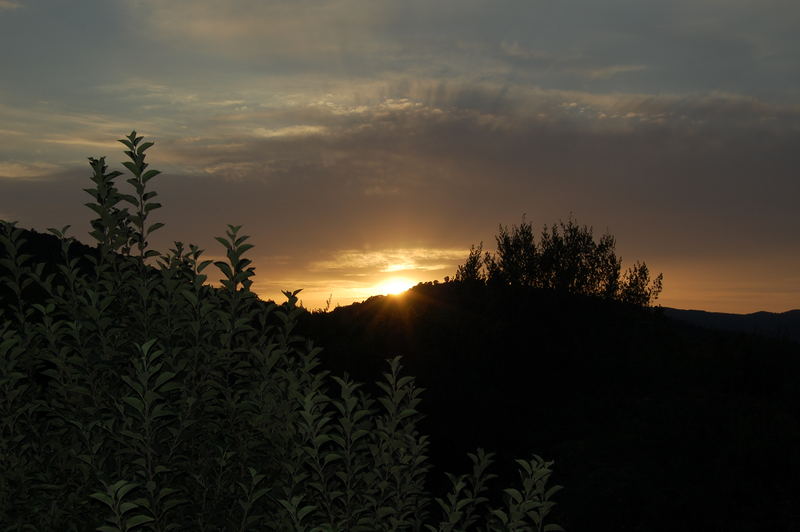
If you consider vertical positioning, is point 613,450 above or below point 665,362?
below

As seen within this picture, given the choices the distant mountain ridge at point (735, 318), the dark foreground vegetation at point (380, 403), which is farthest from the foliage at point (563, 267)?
the distant mountain ridge at point (735, 318)

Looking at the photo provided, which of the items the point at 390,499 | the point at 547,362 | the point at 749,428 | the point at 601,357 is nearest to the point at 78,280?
the point at 390,499

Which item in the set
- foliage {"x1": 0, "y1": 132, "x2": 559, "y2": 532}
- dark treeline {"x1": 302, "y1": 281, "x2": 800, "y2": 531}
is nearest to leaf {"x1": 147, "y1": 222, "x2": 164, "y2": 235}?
foliage {"x1": 0, "y1": 132, "x2": 559, "y2": 532}

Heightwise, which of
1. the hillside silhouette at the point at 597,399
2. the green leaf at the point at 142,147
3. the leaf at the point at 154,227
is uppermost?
the green leaf at the point at 142,147

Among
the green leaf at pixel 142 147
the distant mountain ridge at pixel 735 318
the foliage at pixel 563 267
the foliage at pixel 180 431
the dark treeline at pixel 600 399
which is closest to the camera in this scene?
the foliage at pixel 180 431

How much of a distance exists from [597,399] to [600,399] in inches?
3.3

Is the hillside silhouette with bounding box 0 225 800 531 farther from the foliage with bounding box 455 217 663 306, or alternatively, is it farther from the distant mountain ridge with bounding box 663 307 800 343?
the distant mountain ridge with bounding box 663 307 800 343

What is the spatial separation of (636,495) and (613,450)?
209 cm

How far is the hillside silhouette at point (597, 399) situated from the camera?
12.2 m

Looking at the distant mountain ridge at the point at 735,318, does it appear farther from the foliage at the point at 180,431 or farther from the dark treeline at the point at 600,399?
the foliage at the point at 180,431

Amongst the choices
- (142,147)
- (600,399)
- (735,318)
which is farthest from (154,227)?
(735,318)

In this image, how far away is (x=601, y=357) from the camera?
19.3 metres

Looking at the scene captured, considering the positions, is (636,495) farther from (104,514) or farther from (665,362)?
(104,514)

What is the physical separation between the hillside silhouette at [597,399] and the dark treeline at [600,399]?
38 mm
